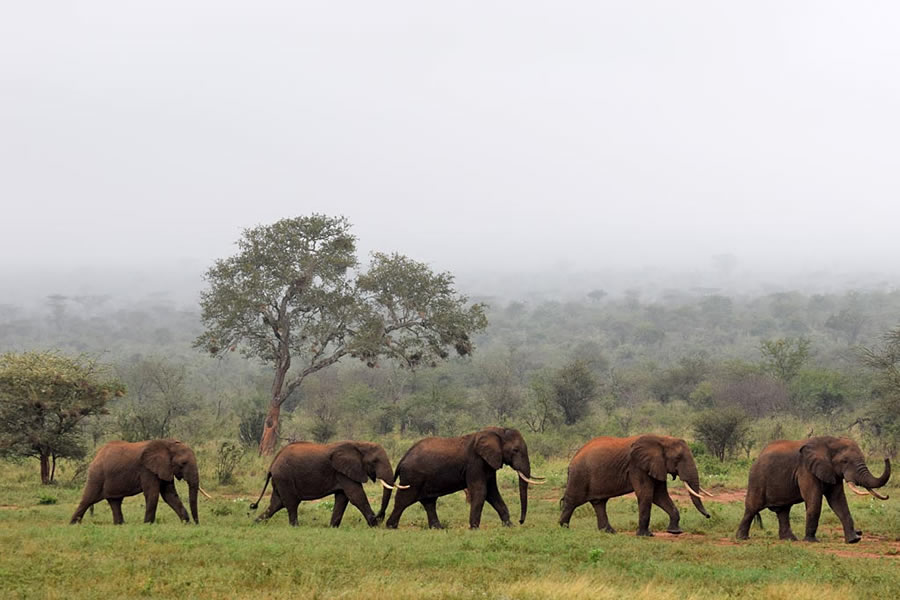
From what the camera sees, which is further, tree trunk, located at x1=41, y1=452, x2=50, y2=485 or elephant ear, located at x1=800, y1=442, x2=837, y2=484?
tree trunk, located at x1=41, y1=452, x2=50, y2=485

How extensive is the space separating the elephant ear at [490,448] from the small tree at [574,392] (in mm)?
28970

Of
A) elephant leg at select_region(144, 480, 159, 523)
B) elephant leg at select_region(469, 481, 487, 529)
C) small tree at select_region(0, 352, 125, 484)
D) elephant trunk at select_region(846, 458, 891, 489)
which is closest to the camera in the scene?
elephant trunk at select_region(846, 458, 891, 489)

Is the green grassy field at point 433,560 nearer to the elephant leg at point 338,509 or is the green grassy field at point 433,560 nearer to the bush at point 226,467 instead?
the elephant leg at point 338,509

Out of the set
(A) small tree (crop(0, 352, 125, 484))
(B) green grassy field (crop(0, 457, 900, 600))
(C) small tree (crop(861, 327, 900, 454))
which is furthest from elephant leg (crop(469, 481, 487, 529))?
(C) small tree (crop(861, 327, 900, 454))

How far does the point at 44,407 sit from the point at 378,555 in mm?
17338

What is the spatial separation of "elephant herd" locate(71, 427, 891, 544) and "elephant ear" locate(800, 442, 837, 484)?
0.30m

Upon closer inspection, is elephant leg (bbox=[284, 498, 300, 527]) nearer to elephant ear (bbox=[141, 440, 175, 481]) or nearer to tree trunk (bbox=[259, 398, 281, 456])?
elephant ear (bbox=[141, 440, 175, 481])

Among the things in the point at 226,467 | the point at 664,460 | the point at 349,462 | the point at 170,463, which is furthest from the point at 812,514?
the point at 226,467

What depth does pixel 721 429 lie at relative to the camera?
34312mm

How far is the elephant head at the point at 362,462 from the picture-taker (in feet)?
61.8

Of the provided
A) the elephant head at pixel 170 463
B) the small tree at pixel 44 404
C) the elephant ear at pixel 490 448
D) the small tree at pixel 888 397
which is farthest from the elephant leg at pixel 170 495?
the small tree at pixel 888 397

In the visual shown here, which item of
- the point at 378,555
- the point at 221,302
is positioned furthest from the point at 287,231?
the point at 378,555

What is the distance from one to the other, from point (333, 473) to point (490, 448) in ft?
11.7

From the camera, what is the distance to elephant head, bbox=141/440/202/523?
61.3 ft
